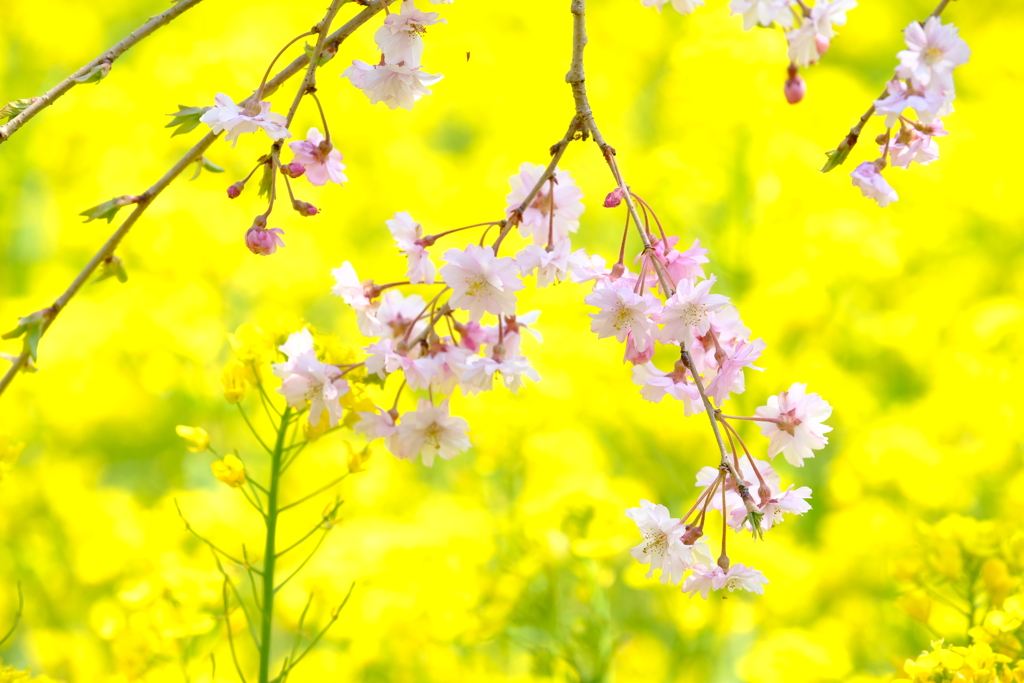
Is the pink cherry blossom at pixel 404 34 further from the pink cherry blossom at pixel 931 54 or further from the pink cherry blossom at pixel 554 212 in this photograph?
the pink cherry blossom at pixel 931 54

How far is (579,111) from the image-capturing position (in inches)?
19.6

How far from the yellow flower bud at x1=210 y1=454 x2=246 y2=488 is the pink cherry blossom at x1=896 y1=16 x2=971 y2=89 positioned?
0.50 metres

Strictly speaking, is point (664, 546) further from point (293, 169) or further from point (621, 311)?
point (293, 169)

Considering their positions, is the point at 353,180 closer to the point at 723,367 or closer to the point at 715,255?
the point at 715,255

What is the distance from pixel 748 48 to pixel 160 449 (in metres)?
1.44

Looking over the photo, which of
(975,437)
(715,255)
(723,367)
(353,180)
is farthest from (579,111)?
(353,180)

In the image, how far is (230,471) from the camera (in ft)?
2.11

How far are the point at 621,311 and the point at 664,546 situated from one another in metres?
0.13

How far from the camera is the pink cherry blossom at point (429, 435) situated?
53cm

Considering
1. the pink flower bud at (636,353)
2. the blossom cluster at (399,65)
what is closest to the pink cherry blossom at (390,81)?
the blossom cluster at (399,65)

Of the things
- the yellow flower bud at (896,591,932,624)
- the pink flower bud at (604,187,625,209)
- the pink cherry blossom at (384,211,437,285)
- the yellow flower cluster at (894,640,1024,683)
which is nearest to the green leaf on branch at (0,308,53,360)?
the pink cherry blossom at (384,211,437,285)

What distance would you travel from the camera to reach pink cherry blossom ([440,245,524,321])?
48 centimetres

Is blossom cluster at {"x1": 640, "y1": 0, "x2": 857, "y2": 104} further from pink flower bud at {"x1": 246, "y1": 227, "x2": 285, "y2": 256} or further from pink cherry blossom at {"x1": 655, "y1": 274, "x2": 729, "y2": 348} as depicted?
pink flower bud at {"x1": 246, "y1": 227, "x2": 285, "y2": 256}

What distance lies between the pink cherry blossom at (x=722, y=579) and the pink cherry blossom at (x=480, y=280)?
18 cm
